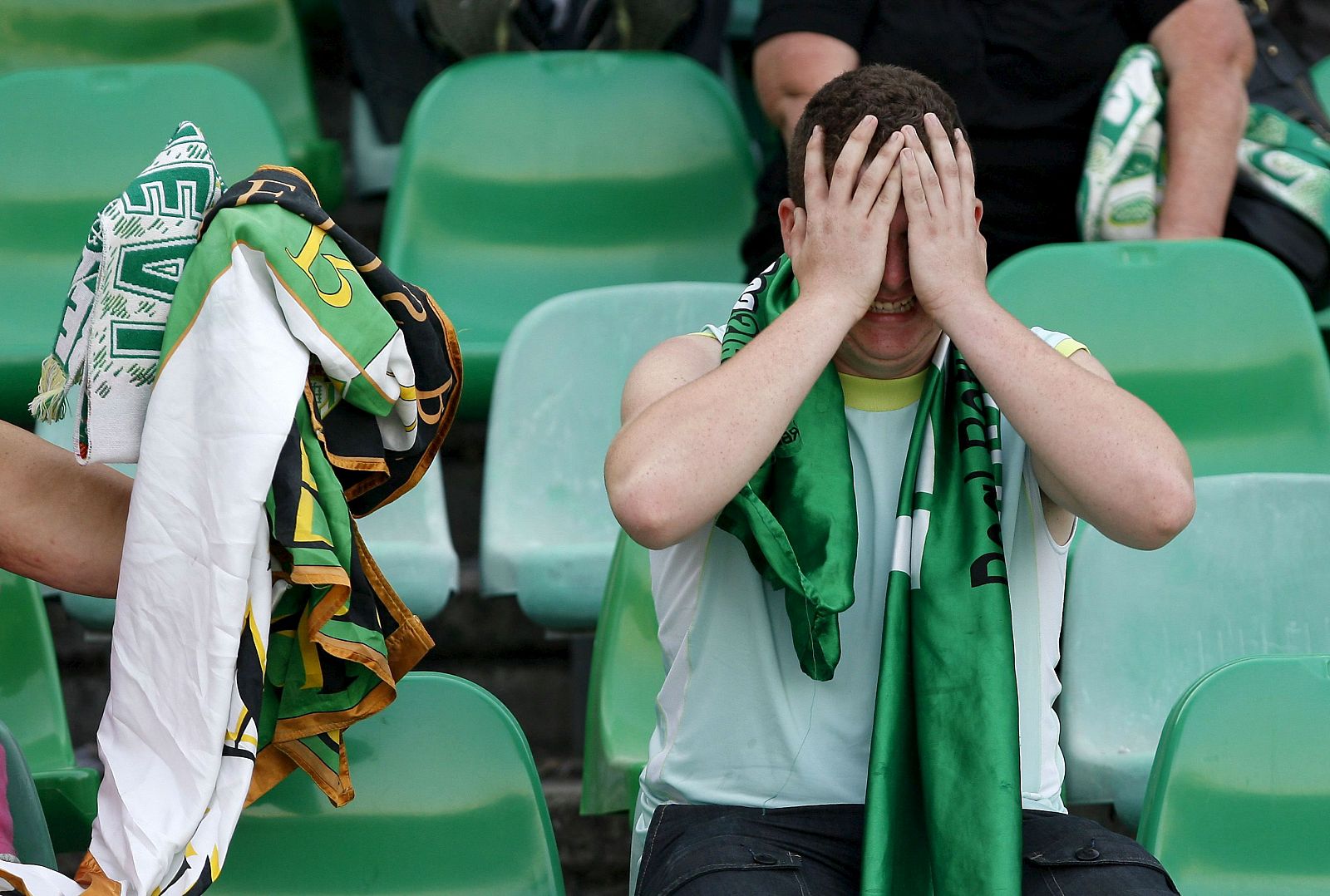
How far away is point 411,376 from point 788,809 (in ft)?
1.72

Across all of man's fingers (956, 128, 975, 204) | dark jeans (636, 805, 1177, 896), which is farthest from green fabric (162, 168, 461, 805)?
man's fingers (956, 128, 975, 204)

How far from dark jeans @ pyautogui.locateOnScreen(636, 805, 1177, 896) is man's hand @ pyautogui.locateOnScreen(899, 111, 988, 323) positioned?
18.9 inches

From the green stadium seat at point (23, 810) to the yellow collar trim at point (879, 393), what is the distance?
33.4 inches

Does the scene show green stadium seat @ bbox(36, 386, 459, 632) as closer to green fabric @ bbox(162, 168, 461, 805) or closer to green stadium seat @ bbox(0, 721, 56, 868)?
green stadium seat @ bbox(0, 721, 56, 868)

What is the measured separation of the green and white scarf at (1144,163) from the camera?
2.48 meters

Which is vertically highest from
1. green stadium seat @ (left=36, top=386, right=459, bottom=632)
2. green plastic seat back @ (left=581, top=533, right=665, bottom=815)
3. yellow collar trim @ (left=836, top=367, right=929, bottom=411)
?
yellow collar trim @ (left=836, top=367, right=929, bottom=411)

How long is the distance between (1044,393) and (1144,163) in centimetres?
125

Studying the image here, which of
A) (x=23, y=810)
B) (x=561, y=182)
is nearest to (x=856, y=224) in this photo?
(x=23, y=810)

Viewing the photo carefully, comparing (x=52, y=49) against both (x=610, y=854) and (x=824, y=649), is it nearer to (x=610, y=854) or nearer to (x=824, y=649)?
(x=610, y=854)

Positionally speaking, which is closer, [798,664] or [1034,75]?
[798,664]

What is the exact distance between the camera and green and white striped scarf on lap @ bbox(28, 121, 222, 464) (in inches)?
51.3

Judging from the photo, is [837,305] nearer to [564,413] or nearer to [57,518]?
[57,518]

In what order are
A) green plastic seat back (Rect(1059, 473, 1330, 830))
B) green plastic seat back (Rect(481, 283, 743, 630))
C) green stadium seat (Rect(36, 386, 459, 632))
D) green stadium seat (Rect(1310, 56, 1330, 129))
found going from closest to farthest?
1. green plastic seat back (Rect(1059, 473, 1330, 830))
2. green stadium seat (Rect(36, 386, 459, 632))
3. green plastic seat back (Rect(481, 283, 743, 630))
4. green stadium seat (Rect(1310, 56, 1330, 129))

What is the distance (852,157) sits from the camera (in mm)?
1457
